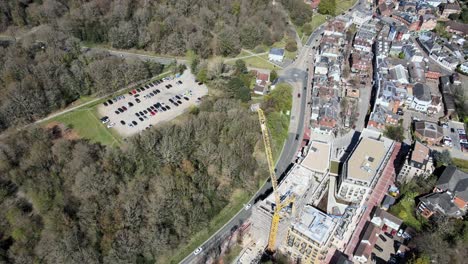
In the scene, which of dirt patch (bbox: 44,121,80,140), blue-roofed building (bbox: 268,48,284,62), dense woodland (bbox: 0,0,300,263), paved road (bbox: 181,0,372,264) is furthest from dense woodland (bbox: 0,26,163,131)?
paved road (bbox: 181,0,372,264)

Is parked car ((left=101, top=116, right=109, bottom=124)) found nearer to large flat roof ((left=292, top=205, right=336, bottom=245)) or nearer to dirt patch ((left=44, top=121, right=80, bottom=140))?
dirt patch ((left=44, top=121, right=80, bottom=140))

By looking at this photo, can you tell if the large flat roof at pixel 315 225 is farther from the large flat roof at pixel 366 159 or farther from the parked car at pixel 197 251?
the parked car at pixel 197 251

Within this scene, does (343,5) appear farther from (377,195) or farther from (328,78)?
(377,195)

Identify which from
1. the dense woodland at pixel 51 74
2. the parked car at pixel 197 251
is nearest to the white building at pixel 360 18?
the dense woodland at pixel 51 74

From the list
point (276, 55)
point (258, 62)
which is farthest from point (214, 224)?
point (276, 55)

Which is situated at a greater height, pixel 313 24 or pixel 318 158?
pixel 313 24

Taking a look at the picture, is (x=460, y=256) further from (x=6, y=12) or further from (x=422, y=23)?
(x=6, y=12)
